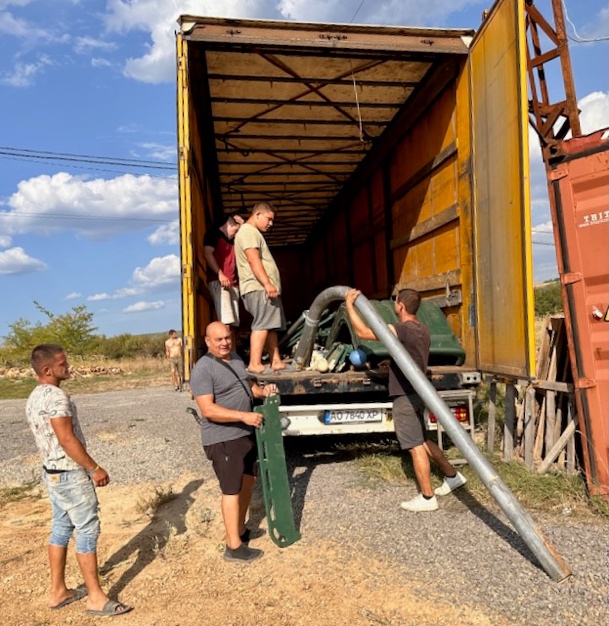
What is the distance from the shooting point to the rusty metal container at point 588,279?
3.87m

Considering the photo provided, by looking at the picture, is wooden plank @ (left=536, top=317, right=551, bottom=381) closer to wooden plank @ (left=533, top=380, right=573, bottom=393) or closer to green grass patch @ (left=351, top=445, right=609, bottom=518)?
wooden plank @ (left=533, top=380, right=573, bottom=393)

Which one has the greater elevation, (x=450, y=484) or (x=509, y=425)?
(x=509, y=425)

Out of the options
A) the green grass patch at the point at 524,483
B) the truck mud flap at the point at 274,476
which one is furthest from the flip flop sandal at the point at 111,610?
the green grass patch at the point at 524,483

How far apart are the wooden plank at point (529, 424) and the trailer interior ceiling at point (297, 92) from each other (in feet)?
10.3

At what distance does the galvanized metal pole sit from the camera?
2.84m

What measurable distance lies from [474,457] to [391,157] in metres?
5.17

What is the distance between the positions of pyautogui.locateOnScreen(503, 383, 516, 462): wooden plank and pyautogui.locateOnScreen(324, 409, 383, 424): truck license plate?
1.18 meters

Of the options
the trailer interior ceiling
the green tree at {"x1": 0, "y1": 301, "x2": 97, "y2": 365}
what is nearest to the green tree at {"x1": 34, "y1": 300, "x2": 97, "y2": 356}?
the green tree at {"x1": 0, "y1": 301, "x2": 97, "y2": 365}

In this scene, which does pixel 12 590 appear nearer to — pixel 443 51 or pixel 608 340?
pixel 608 340

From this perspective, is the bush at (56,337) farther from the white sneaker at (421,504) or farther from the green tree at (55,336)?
the white sneaker at (421,504)

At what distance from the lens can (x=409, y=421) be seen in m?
3.96

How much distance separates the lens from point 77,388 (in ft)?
55.3

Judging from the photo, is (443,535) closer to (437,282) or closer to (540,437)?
(540,437)

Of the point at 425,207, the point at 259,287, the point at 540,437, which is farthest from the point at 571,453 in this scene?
the point at 425,207
